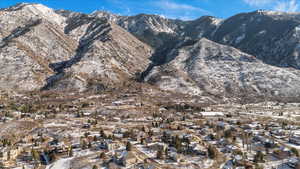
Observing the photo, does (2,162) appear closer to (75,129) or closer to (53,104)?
(75,129)

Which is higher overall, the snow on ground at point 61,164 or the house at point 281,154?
the house at point 281,154

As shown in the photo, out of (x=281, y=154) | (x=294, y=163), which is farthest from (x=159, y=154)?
(x=281, y=154)

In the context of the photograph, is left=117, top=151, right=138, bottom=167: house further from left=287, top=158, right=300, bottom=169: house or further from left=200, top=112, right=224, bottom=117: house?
left=200, top=112, right=224, bottom=117: house

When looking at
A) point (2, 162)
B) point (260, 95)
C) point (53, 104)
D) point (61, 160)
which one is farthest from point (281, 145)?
point (260, 95)

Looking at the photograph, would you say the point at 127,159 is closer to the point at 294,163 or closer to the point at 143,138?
the point at 143,138

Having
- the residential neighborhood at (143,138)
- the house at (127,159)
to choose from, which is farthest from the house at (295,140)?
the house at (127,159)

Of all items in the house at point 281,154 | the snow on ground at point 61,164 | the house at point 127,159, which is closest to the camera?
the house at point 127,159

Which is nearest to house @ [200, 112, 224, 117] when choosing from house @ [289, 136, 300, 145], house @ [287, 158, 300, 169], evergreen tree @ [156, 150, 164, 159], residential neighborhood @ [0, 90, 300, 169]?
residential neighborhood @ [0, 90, 300, 169]

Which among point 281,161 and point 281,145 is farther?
point 281,145

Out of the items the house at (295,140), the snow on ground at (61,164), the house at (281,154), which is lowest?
the snow on ground at (61,164)

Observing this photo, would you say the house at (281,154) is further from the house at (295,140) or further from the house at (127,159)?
the house at (127,159)

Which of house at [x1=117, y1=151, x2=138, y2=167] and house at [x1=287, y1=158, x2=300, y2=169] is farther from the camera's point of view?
house at [x1=117, y1=151, x2=138, y2=167]
